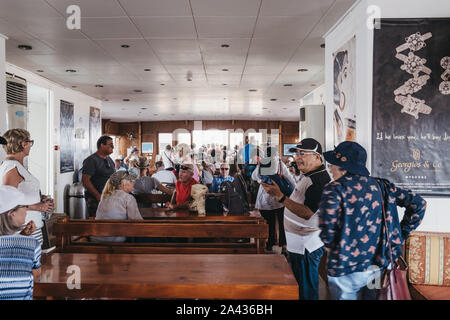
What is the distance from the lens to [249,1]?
3434mm

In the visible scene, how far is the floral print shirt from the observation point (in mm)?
2096

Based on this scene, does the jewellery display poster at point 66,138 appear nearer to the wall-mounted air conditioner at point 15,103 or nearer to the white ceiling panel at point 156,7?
the wall-mounted air conditioner at point 15,103

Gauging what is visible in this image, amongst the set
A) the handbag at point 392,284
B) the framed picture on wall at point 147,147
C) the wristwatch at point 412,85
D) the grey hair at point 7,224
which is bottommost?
the handbag at point 392,284

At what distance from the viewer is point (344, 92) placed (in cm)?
391

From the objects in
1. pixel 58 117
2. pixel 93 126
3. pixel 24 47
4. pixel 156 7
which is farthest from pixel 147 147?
pixel 156 7

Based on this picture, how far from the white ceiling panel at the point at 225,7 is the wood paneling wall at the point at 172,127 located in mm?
14392

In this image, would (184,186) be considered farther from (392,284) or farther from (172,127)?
(172,127)

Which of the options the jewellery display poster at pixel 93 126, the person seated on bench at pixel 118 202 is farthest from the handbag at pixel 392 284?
the jewellery display poster at pixel 93 126

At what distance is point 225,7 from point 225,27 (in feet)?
1.94

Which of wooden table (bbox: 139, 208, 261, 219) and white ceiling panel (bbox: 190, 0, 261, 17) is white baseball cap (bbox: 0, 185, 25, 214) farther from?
white ceiling panel (bbox: 190, 0, 261, 17)

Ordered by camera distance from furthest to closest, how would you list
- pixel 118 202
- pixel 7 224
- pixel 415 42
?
pixel 118 202
pixel 415 42
pixel 7 224

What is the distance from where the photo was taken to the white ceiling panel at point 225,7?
345 centimetres
